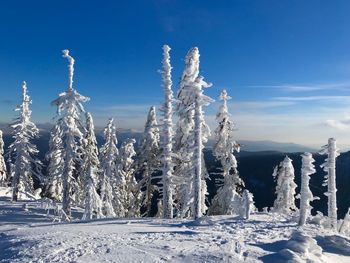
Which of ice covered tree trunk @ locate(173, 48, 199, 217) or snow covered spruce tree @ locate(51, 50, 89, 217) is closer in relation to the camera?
ice covered tree trunk @ locate(173, 48, 199, 217)

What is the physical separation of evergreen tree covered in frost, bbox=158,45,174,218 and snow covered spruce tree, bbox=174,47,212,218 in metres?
0.91

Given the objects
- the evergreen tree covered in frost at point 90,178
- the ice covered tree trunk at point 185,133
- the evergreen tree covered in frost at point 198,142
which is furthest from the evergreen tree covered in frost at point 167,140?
the evergreen tree covered in frost at point 90,178

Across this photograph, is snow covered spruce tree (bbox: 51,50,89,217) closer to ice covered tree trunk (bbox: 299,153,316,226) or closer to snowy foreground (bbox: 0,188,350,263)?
snowy foreground (bbox: 0,188,350,263)

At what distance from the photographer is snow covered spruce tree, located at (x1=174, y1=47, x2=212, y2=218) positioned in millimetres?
32281

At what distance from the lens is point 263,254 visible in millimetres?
19578

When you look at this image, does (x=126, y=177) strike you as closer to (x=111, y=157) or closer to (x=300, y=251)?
(x=111, y=157)

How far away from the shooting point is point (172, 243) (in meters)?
20.2

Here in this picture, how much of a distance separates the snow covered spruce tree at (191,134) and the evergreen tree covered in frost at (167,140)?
909mm

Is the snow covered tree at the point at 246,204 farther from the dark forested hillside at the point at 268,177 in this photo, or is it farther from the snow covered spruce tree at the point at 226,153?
the dark forested hillside at the point at 268,177

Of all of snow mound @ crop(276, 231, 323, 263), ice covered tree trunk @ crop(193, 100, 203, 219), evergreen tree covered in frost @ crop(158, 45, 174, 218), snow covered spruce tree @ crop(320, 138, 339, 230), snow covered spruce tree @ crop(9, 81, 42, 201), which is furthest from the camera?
snow covered spruce tree @ crop(9, 81, 42, 201)

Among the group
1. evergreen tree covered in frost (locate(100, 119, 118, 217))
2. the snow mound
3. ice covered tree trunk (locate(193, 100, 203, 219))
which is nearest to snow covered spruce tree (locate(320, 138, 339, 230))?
ice covered tree trunk (locate(193, 100, 203, 219))

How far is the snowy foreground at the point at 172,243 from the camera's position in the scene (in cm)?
1802

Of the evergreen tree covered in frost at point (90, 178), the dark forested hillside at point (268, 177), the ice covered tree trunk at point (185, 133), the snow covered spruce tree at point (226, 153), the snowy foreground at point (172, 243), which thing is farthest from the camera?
the dark forested hillside at point (268, 177)

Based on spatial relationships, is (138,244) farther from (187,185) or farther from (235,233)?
(187,185)
